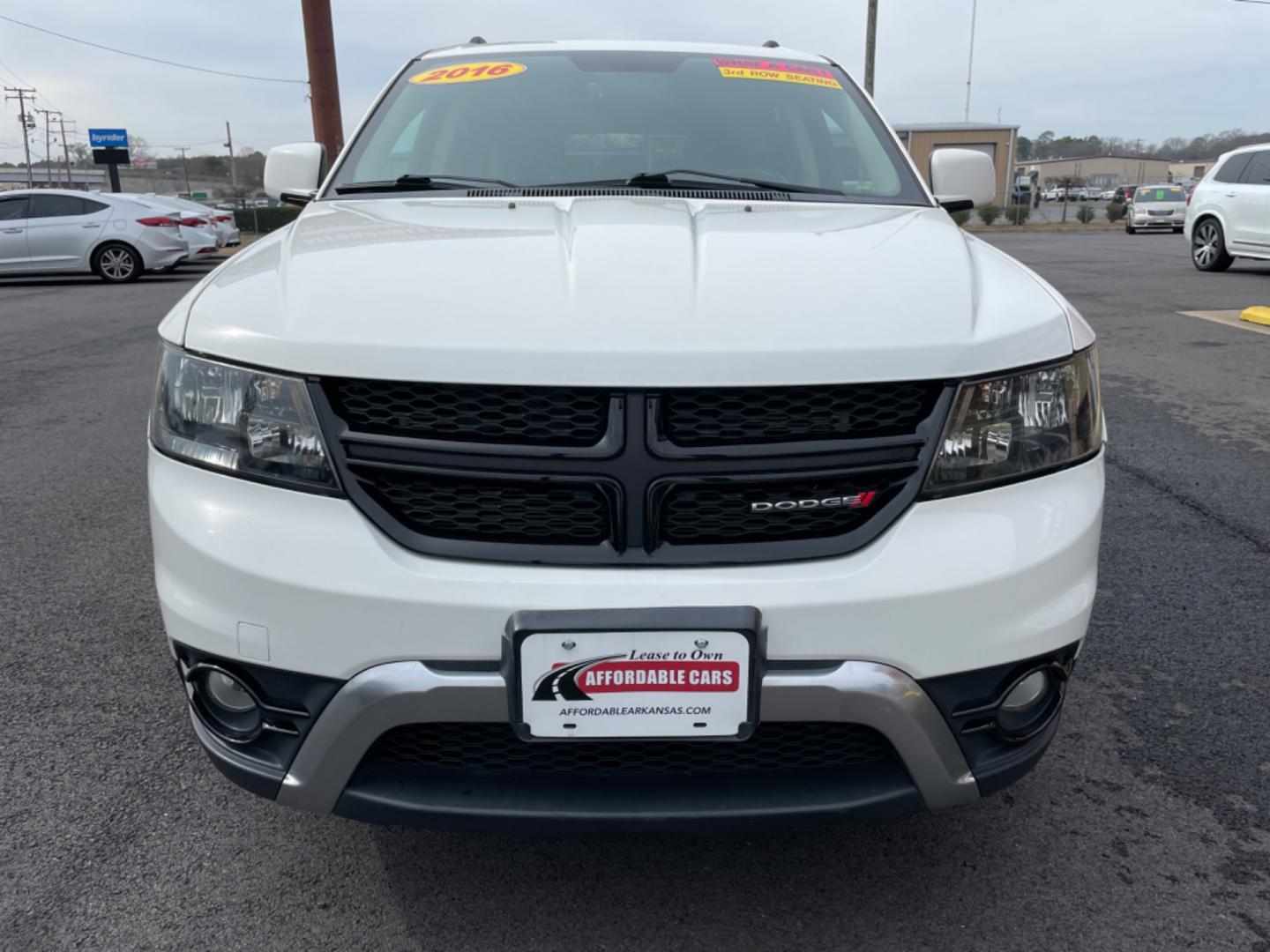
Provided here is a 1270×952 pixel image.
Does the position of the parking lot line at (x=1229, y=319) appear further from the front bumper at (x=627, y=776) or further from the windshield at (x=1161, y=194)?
the windshield at (x=1161, y=194)

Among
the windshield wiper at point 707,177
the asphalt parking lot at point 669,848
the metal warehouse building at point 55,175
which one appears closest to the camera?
the asphalt parking lot at point 669,848

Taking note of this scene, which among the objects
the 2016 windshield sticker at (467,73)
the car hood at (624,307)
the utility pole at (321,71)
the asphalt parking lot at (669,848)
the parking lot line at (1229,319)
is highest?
the utility pole at (321,71)

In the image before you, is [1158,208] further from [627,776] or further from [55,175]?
[55,175]

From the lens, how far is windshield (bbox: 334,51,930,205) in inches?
111

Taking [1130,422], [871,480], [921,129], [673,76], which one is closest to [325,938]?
[871,480]

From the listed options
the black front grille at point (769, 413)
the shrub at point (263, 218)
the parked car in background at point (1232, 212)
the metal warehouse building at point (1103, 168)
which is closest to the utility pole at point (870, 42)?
the parked car in background at point (1232, 212)

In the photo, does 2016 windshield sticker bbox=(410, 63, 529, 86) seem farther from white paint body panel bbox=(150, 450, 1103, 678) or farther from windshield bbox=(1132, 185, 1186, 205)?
windshield bbox=(1132, 185, 1186, 205)

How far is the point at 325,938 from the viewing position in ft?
5.89

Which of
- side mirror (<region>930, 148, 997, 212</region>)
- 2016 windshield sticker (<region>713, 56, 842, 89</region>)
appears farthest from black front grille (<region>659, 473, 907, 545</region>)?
2016 windshield sticker (<region>713, 56, 842, 89</region>)

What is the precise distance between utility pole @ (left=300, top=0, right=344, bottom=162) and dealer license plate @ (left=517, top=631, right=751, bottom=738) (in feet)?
38.8

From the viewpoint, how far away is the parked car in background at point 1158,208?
86.8 feet

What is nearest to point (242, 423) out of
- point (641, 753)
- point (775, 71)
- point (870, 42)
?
point (641, 753)

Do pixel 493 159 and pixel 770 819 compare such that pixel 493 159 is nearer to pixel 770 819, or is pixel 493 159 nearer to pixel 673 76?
pixel 673 76

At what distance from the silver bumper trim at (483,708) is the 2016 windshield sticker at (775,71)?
Answer: 2.17m
